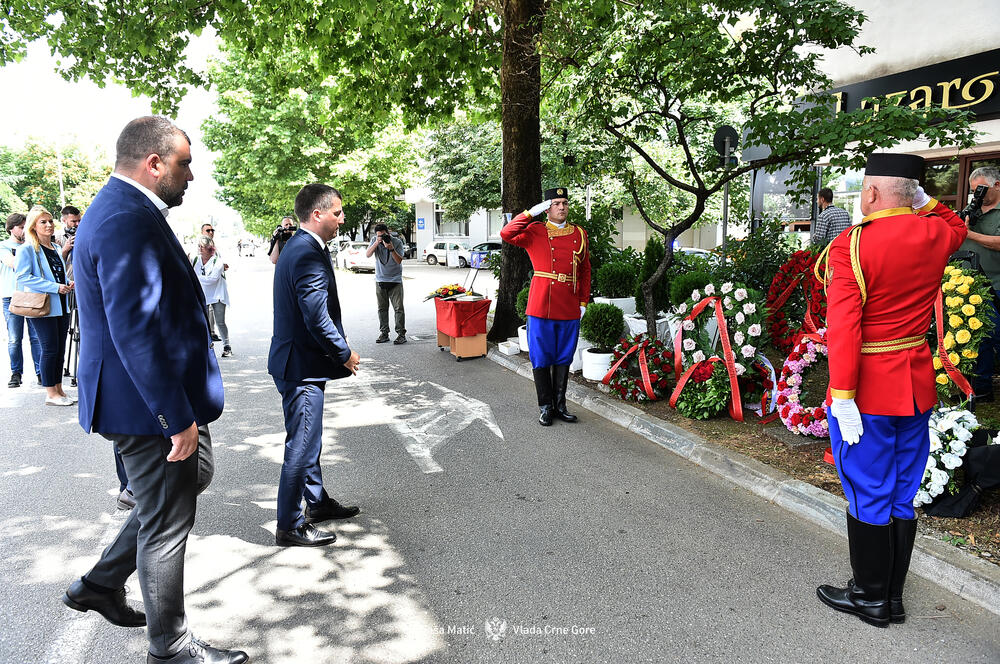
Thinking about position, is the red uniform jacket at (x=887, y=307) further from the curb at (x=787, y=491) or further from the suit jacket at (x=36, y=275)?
the suit jacket at (x=36, y=275)

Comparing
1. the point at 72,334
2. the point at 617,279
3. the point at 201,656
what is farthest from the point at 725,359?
the point at 72,334

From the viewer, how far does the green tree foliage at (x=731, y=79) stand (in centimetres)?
589

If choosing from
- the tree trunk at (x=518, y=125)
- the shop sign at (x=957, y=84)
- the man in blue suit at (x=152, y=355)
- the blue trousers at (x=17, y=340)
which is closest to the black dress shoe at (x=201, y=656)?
the man in blue suit at (x=152, y=355)

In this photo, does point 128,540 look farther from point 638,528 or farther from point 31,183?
point 31,183

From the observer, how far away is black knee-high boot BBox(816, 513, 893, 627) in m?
3.12

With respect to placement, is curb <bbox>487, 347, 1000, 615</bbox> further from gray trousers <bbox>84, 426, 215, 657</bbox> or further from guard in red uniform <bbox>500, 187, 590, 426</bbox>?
gray trousers <bbox>84, 426, 215, 657</bbox>

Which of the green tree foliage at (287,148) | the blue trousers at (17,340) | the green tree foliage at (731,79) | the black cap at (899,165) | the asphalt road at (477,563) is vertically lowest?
the asphalt road at (477,563)

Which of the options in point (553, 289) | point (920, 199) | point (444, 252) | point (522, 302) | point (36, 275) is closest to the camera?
point (920, 199)

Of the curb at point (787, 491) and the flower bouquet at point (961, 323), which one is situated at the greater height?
the flower bouquet at point (961, 323)

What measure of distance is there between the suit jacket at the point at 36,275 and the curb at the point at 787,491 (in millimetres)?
5962

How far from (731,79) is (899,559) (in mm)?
5514

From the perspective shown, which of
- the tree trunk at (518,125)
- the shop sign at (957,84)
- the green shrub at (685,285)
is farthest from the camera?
the tree trunk at (518,125)

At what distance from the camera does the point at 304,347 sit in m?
3.90

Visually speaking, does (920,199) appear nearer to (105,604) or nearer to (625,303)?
(105,604)
